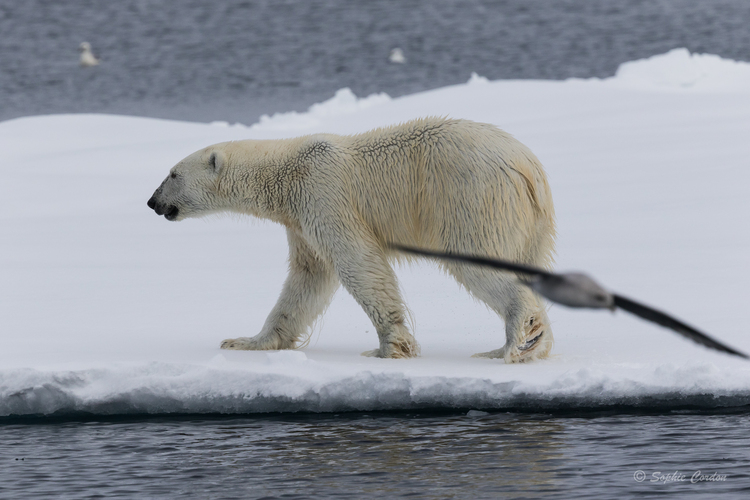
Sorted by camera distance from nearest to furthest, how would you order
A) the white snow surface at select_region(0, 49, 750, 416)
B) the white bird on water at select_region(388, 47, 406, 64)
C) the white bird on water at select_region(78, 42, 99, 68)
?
the white snow surface at select_region(0, 49, 750, 416) → the white bird on water at select_region(388, 47, 406, 64) → the white bird on water at select_region(78, 42, 99, 68)

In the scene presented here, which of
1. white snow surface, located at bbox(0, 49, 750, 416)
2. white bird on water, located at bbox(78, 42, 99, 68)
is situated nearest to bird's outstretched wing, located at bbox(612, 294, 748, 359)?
white snow surface, located at bbox(0, 49, 750, 416)

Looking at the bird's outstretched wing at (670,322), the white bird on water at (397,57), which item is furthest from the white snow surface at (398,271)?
the white bird on water at (397,57)

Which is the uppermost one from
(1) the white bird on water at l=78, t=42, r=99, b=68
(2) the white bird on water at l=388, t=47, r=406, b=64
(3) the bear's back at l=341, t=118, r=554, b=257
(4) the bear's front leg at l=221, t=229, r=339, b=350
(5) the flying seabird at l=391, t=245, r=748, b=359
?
(1) the white bird on water at l=78, t=42, r=99, b=68

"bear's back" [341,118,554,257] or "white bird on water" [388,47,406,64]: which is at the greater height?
"white bird on water" [388,47,406,64]

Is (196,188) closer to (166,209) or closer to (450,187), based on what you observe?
(166,209)

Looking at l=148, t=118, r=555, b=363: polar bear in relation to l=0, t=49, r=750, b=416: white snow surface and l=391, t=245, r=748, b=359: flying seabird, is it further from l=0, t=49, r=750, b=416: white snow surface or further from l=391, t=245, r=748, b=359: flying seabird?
l=391, t=245, r=748, b=359: flying seabird

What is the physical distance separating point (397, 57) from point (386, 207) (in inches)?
886

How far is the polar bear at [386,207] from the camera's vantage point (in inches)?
238

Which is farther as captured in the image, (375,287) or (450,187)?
(375,287)

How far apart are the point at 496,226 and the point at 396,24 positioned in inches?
1097

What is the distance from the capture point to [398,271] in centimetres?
1057

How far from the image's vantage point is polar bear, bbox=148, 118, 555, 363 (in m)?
6.05

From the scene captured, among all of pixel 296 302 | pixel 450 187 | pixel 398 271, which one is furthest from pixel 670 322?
pixel 398 271

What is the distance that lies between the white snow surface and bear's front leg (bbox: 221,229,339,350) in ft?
0.69
